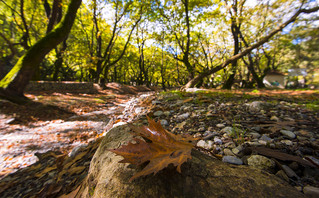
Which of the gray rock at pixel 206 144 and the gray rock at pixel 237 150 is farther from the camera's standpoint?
the gray rock at pixel 206 144

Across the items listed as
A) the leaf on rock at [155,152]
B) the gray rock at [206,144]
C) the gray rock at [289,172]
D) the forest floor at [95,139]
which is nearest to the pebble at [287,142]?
the forest floor at [95,139]

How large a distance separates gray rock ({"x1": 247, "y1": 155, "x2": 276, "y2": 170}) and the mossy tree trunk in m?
7.99

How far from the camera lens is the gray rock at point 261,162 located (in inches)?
40.2

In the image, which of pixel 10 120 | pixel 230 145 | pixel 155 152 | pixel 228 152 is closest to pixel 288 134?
pixel 230 145

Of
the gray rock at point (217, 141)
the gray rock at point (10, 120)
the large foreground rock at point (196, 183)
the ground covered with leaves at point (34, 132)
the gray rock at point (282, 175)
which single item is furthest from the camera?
the gray rock at point (10, 120)

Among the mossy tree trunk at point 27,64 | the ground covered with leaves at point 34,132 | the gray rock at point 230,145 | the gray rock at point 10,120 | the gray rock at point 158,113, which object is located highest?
the mossy tree trunk at point 27,64

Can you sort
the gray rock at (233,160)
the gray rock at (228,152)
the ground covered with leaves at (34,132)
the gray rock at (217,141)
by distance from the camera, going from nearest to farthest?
the gray rock at (233,160)
the gray rock at (228,152)
the gray rock at (217,141)
the ground covered with leaves at (34,132)

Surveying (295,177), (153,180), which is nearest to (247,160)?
(295,177)

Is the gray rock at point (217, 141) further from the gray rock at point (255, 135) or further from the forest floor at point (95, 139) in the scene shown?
the gray rock at point (255, 135)

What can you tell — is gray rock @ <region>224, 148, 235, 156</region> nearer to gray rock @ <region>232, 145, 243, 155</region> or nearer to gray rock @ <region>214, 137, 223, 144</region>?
gray rock @ <region>232, 145, 243, 155</region>

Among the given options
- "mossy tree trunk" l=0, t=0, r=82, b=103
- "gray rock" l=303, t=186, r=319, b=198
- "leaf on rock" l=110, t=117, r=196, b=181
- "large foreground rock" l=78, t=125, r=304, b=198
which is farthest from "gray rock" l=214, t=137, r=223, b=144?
"mossy tree trunk" l=0, t=0, r=82, b=103

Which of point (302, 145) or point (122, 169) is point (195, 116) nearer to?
point (302, 145)

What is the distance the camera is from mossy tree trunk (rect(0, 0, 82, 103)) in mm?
5441

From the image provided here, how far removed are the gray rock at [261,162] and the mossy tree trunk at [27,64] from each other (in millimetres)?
7995
